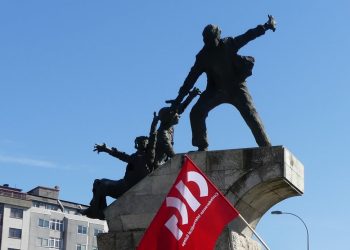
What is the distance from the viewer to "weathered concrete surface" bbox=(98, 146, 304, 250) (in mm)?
11438

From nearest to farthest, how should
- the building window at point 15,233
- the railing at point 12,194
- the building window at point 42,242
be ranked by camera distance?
the building window at point 15,233
the railing at point 12,194
the building window at point 42,242

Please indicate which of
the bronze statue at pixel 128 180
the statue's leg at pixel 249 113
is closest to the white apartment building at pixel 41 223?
the bronze statue at pixel 128 180

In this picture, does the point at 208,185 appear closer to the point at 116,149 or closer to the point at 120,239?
the point at 120,239

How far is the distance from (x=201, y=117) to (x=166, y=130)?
1.20 meters

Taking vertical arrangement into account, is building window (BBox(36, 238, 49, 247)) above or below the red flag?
above

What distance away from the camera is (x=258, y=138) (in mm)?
12320

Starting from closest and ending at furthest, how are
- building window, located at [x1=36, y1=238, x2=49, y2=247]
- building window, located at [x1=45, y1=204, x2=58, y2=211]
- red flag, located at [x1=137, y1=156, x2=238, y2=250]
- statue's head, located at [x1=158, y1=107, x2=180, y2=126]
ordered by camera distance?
red flag, located at [x1=137, y1=156, x2=238, y2=250] < statue's head, located at [x1=158, y1=107, x2=180, y2=126] < building window, located at [x1=36, y1=238, x2=49, y2=247] < building window, located at [x1=45, y1=204, x2=58, y2=211]

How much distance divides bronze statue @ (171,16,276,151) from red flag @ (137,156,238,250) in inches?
117

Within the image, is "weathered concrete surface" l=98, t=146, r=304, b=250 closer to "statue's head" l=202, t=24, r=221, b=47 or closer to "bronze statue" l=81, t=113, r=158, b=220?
"bronze statue" l=81, t=113, r=158, b=220

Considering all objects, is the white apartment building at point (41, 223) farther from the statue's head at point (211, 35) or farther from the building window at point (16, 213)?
the statue's head at point (211, 35)

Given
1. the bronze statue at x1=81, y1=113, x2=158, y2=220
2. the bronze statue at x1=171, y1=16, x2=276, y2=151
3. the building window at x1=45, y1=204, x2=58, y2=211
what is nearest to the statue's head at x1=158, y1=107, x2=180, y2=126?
the bronze statue at x1=81, y1=113, x2=158, y2=220

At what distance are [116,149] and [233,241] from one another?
155 inches

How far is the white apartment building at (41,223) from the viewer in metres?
76.1

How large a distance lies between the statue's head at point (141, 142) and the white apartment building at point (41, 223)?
6165 cm
